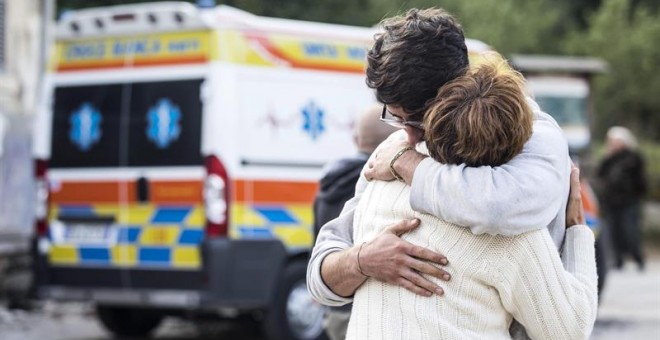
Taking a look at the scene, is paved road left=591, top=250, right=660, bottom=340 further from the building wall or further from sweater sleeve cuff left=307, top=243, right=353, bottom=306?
sweater sleeve cuff left=307, top=243, right=353, bottom=306

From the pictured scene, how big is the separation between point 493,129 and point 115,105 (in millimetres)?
7066

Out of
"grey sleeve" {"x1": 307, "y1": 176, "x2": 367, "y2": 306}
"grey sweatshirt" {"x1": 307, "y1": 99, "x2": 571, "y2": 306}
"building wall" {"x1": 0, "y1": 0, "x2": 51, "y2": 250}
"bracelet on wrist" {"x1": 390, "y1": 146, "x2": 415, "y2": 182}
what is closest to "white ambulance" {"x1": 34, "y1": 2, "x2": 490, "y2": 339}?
"building wall" {"x1": 0, "y1": 0, "x2": 51, "y2": 250}

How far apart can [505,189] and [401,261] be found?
10.9 inches

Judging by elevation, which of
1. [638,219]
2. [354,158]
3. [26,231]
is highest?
[354,158]

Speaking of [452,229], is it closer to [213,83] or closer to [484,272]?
[484,272]

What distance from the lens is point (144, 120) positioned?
9156 millimetres

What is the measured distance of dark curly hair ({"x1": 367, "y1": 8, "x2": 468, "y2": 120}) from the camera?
2.64 meters

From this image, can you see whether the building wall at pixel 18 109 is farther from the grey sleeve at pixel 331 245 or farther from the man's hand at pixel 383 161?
the man's hand at pixel 383 161

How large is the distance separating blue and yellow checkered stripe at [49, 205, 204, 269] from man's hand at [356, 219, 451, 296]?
6106 millimetres

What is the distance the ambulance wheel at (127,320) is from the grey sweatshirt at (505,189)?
8120mm

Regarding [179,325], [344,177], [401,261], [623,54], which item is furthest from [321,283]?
[623,54]

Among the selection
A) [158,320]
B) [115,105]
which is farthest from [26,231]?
[115,105]

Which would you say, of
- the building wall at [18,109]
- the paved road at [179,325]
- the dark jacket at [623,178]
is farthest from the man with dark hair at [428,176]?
the dark jacket at [623,178]

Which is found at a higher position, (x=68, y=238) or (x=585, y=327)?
(x=585, y=327)
